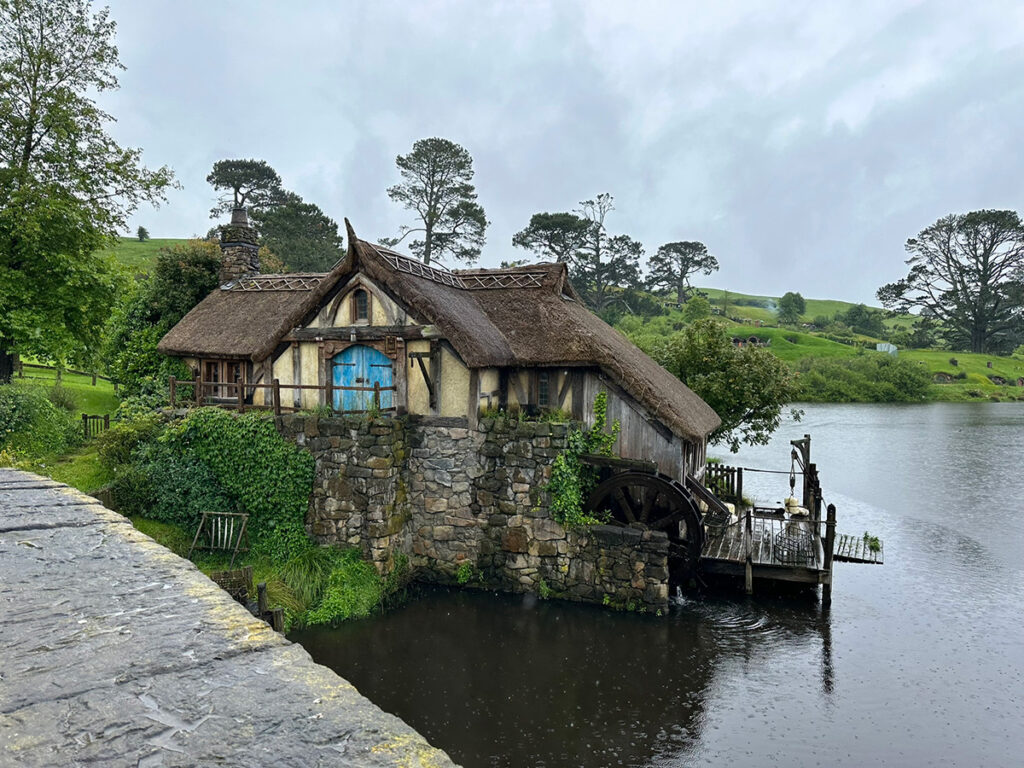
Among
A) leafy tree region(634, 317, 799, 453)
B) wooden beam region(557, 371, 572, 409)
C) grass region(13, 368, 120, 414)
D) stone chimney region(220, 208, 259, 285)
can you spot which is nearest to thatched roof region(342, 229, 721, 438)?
wooden beam region(557, 371, 572, 409)

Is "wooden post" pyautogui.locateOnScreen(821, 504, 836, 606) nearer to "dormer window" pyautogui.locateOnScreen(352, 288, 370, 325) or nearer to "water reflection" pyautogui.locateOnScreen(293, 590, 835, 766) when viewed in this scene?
"water reflection" pyautogui.locateOnScreen(293, 590, 835, 766)

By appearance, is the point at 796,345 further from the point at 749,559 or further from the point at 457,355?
the point at 457,355

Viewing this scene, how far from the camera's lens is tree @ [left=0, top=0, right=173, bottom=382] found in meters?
18.1

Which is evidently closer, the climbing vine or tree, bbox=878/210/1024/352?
the climbing vine

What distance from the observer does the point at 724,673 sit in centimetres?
1147

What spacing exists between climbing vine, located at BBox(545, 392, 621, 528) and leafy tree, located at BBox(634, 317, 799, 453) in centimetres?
878

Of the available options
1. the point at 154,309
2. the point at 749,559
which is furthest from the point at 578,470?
the point at 154,309

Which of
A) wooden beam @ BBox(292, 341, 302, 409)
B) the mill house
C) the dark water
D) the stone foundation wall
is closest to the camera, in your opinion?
the dark water

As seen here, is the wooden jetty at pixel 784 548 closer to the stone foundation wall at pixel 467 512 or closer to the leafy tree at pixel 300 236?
the stone foundation wall at pixel 467 512

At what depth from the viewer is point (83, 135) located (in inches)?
764

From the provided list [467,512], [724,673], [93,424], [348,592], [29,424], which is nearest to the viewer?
[724,673]

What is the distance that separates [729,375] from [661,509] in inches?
342

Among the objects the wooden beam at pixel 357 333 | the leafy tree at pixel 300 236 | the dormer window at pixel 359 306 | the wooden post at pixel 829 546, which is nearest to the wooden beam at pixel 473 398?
the wooden beam at pixel 357 333

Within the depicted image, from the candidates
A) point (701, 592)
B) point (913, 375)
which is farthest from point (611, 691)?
point (913, 375)
